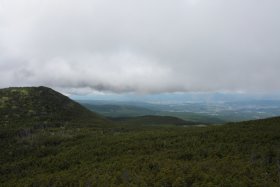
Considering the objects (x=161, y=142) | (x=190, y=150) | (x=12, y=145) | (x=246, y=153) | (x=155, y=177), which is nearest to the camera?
(x=155, y=177)

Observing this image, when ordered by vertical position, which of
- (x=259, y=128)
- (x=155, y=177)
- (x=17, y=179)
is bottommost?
(x=17, y=179)

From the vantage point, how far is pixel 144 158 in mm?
97500

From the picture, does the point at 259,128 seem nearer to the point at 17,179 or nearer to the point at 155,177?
the point at 155,177

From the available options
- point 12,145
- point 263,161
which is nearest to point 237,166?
point 263,161

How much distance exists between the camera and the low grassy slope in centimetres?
6944

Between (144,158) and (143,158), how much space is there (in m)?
0.47

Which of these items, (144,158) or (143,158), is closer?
(144,158)

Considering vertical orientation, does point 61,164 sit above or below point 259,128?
below

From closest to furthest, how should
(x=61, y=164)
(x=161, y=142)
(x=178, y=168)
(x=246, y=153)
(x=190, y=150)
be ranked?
1. (x=178, y=168)
2. (x=246, y=153)
3. (x=190, y=150)
4. (x=61, y=164)
5. (x=161, y=142)

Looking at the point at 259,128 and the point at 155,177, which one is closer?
the point at 155,177

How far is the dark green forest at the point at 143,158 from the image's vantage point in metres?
69.4

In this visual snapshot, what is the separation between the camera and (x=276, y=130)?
120312 millimetres

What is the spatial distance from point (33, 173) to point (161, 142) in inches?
2139

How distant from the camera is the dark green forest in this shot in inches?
2734
